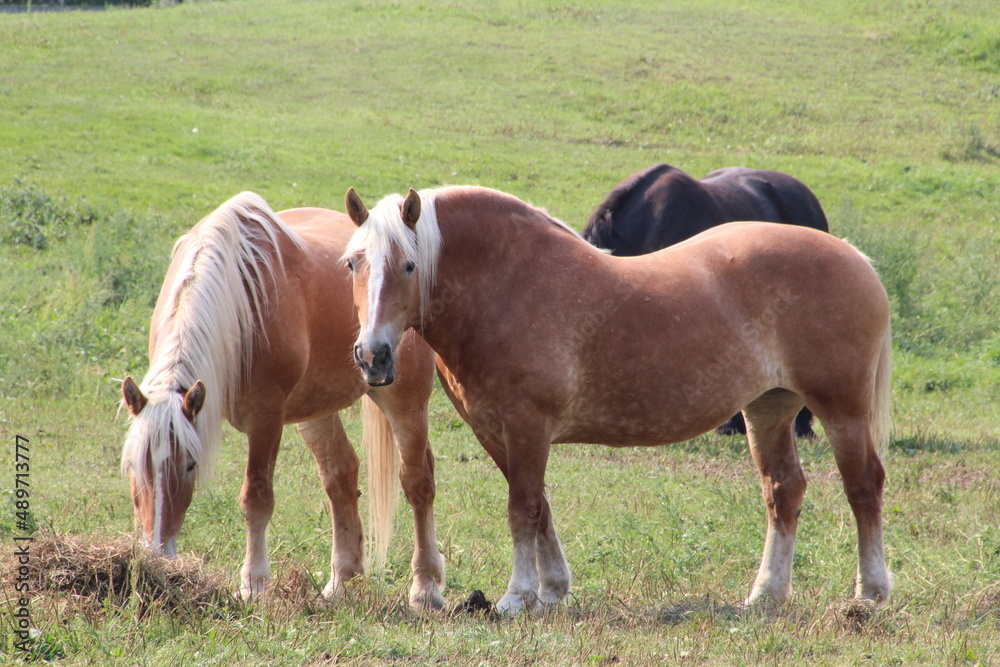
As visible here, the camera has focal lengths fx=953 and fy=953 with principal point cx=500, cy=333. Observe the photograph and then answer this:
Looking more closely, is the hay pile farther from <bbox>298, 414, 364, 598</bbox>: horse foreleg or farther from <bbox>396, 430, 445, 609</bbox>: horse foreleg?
<bbox>298, 414, 364, 598</bbox>: horse foreleg

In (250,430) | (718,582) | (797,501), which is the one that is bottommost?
(718,582)

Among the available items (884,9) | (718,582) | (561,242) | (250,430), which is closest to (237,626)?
(250,430)

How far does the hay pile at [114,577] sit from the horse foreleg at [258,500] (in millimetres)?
530

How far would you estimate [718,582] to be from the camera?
531 cm

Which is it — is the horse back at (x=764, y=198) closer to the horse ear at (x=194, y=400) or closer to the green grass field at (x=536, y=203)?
the green grass field at (x=536, y=203)

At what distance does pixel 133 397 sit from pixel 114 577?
78 cm

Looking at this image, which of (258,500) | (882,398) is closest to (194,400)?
(258,500)

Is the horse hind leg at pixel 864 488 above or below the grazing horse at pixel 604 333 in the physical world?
below

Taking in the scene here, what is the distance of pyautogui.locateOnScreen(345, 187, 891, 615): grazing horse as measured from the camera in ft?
14.3

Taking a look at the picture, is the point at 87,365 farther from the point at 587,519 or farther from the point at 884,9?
the point at 884,9

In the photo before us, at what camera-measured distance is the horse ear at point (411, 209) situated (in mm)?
4156

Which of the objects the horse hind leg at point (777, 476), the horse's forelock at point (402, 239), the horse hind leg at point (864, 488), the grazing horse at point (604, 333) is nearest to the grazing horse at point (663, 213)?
the horse hind leg at point (777, 476)

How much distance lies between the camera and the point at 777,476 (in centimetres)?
518

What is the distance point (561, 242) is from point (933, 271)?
11412 mm
